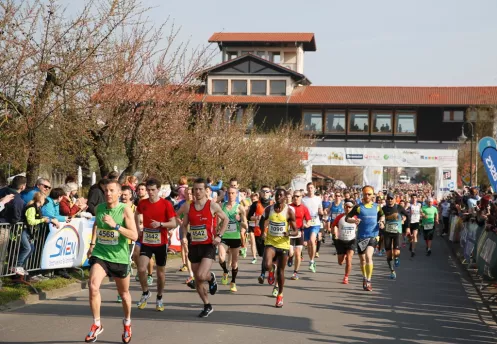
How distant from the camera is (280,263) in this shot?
12.1 meters

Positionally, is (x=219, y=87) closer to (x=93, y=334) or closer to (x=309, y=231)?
(x=309, y=231)

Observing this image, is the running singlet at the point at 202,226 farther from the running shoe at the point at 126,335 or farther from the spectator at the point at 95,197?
the spectator at the point at 95,197

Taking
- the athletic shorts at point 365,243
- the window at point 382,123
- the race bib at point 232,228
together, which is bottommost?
the athletic shorts at point 365,243

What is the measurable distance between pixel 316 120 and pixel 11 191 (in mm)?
52317

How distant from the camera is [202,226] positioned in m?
10.7

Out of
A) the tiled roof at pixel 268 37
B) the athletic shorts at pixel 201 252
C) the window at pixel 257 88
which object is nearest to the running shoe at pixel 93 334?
the athletic shorts at pixel 201 252

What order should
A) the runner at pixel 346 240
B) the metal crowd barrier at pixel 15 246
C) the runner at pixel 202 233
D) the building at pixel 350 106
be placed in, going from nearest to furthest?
1. the runner at pixel 202 233
2. the metal crowd barrier at pixel 15 246
3. the runner at pixel 346 240
4. the building at pixel 350 106

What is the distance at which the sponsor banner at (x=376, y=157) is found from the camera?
186 ft

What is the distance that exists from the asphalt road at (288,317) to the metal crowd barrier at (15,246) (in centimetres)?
90

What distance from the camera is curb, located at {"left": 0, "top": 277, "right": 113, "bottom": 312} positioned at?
10913mm

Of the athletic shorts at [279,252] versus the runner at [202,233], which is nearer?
the runner at [202,233]

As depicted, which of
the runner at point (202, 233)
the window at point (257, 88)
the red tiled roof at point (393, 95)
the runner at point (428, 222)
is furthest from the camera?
the window at point (257, 88)

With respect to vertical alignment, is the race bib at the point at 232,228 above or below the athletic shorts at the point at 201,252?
above

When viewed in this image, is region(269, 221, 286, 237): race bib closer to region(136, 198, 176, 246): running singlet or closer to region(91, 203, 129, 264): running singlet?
region(136, 198, 176, 246): running singlet
